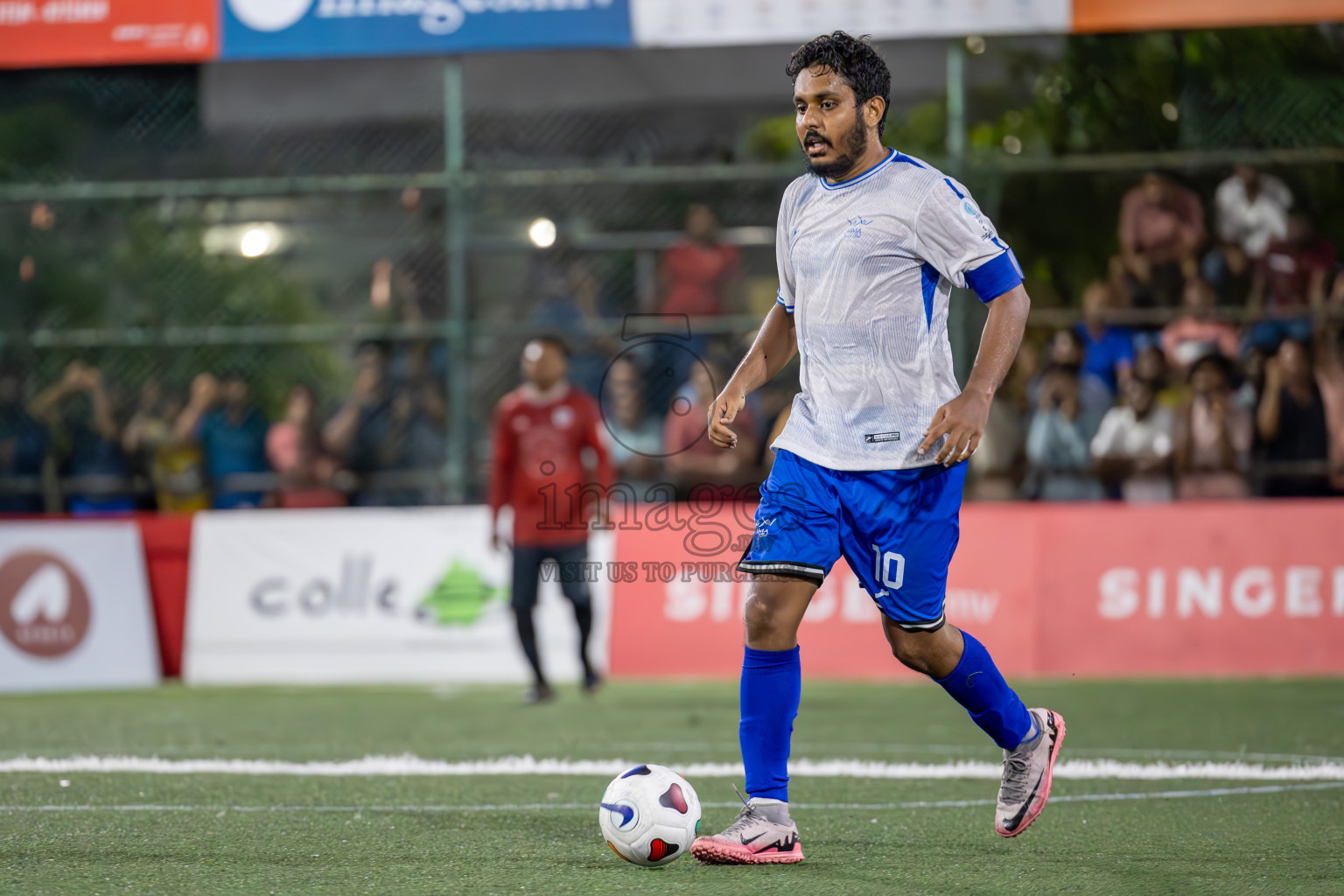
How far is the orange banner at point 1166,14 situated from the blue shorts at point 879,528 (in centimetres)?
841

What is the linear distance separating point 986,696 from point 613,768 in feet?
7.94

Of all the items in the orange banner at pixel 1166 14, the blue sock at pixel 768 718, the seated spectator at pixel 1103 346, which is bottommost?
the blue sock at pixel 768 718

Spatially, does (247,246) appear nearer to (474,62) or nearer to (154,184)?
(154,184)

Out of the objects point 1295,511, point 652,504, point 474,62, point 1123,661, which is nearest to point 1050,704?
point 1123,661

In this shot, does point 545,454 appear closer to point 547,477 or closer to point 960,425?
point 547,477

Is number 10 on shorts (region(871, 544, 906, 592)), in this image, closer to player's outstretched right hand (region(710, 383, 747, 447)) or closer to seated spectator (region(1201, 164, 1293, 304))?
player's outstretched right hand (region(710, 383, 747, 447))

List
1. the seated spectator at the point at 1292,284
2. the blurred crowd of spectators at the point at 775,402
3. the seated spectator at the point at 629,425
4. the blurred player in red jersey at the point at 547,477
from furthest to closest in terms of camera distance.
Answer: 1. the seated spectator at the point at 629,425
2. the seated spectator at the point at 1292,284
3. the blurred crowd of spectators at the point at 775,402
4. the blurred player in red jersey at the point at 547,477

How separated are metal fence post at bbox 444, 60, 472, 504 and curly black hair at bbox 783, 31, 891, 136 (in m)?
8.61

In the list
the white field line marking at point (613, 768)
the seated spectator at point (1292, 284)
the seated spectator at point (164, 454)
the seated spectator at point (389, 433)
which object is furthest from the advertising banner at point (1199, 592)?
the seated spectator at point (164, 454)

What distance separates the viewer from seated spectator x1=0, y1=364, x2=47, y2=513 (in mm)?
13711

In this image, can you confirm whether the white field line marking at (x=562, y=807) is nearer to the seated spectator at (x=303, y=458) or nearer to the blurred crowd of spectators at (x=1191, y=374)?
the blurred crowd of spectators at (x=1191, y=374)

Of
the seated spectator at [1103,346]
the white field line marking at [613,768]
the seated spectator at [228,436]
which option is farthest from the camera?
the seated spectator at [228,436]

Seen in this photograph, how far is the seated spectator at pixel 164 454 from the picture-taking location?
13.7 meters

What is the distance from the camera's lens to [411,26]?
43.0 ft
